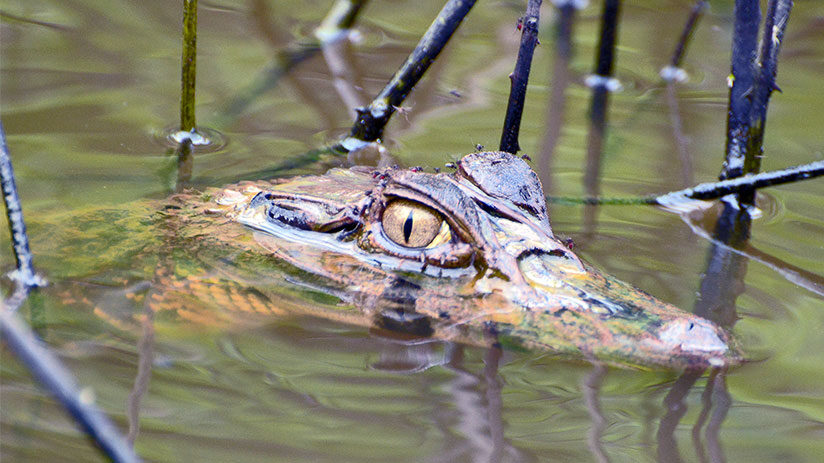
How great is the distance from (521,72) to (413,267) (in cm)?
102

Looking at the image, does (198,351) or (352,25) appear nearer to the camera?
(198,351)

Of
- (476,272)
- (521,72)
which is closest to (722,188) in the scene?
(521,72)

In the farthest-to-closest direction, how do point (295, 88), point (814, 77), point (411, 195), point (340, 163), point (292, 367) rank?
point (814, 77) < point (295, 88) < point (340, 163) < point (411, 195) < point (292, 367)

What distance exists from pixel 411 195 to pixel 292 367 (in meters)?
0.63

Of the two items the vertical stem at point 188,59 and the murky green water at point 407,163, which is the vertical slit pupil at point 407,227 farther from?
the vertical stem at point 188,59

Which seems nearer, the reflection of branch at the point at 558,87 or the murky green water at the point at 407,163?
the murky green water at the point at 407,163

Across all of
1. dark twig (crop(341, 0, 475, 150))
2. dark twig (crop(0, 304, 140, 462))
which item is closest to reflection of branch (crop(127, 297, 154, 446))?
dark twig (crop(0, 304, 140, 462))

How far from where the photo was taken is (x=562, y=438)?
79.3 inches

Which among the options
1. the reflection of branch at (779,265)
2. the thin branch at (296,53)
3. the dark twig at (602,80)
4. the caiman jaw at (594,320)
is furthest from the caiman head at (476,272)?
the thin branch at (296,53)

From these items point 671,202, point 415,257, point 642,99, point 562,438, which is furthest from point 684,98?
point 562,438

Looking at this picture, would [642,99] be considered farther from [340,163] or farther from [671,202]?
[340,163]

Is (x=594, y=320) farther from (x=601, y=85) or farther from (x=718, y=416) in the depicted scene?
(x=601, y=85)

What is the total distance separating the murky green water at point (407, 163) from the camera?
6.56ft

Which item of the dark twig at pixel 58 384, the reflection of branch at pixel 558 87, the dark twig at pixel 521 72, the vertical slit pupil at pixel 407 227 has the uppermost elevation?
the reflection of branch at pixel 558 87
